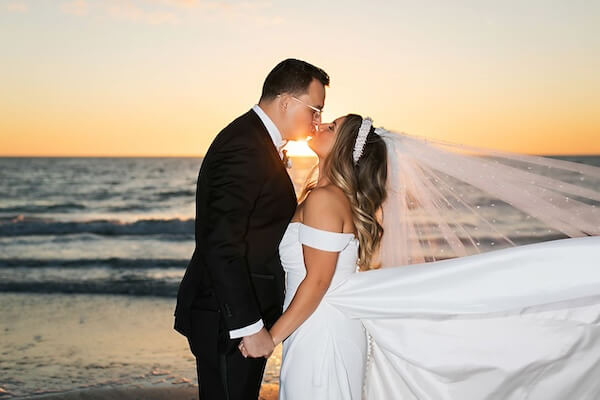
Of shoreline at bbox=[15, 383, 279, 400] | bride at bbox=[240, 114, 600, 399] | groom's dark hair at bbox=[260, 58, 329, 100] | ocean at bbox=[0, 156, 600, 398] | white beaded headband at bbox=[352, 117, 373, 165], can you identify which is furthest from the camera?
ocean at bbox=[0, 156, 600, 398]

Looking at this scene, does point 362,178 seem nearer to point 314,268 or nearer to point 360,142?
point 360,142

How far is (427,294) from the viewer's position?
8.84 ft

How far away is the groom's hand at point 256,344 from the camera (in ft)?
8.51

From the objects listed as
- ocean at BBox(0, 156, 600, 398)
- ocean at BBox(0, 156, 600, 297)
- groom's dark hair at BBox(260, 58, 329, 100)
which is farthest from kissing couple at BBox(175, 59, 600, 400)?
ocean at BBox(0, 156, 600, 297)

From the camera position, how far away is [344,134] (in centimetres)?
292

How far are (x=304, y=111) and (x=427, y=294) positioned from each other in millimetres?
991

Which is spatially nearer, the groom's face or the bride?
the bride

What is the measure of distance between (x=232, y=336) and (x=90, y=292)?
8.31 meters

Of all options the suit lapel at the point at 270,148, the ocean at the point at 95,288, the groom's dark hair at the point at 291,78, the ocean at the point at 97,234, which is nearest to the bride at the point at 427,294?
the suit lapel at the point at 270,148

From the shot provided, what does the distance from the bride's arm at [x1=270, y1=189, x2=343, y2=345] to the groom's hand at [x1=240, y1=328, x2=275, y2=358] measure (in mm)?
81

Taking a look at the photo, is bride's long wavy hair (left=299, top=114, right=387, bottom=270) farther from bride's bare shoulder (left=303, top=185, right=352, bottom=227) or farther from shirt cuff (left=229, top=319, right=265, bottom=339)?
shirt cuff (left=229, top=319, right=265, bottom=339)

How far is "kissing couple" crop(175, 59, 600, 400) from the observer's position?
101 inches

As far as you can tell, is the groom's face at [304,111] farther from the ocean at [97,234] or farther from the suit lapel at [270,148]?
the ocean at [97,234]

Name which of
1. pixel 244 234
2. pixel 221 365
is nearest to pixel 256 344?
pixel 221 365
